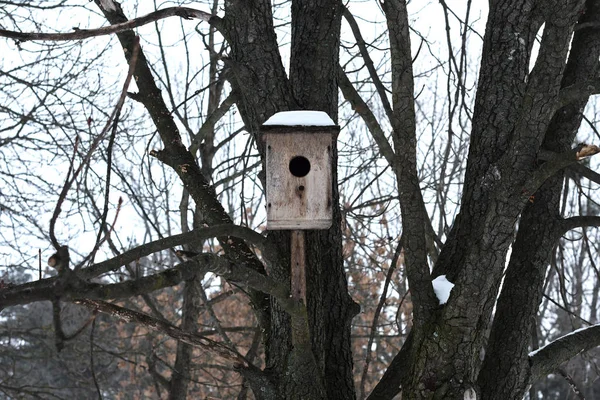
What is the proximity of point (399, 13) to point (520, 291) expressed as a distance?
1.31m

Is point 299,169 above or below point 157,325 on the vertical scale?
above

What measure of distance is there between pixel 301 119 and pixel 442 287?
86cm

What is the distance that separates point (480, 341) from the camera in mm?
2850

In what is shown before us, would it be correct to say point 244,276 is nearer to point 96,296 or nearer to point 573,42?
point 96,296

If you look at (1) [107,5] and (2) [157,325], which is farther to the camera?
(1) [107,5]

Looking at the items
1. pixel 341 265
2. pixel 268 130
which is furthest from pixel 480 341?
pixel 268 130

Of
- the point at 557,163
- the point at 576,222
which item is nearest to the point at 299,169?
the point at 557,163

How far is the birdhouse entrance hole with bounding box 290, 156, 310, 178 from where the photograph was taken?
305cm

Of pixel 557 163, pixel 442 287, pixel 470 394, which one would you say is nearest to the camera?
pixel 557 163

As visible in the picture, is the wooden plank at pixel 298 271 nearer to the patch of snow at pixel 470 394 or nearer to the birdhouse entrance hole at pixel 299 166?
the birdhouse entrance hole at pixel 299 166

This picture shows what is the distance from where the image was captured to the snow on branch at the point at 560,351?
10.4ft

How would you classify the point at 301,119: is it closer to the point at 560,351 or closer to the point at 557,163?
the point at 557,163

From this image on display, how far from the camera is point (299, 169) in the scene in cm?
308

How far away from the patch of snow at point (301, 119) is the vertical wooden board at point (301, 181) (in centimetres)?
6
